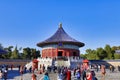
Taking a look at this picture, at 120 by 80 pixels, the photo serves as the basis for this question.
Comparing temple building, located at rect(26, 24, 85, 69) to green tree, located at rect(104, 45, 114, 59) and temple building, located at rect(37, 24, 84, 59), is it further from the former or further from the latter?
green tree, located at rect(104, 45, 114, 59)

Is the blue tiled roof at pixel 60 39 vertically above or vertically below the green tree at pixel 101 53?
above

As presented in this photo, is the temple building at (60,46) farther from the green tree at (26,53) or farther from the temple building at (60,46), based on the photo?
the green tree at (26,53)

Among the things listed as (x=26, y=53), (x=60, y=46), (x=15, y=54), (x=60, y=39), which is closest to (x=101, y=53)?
(x=26, y=53)

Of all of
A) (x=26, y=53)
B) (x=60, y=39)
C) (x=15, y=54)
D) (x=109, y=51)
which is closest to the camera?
(x=60, y=39)

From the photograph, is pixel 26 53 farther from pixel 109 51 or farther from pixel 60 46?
pixel 60 46

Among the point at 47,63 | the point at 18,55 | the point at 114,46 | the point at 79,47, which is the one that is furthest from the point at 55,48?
the point at 114,46

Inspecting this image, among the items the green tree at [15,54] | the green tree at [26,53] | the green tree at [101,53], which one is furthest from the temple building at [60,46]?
the green tree at [26,53]

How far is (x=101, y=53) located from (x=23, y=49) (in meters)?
21.5

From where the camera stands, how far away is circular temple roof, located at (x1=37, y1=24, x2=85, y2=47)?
54184mm

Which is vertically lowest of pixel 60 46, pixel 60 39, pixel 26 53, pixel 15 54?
pixel 60 46

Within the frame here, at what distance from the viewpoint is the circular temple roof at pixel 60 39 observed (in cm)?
5418

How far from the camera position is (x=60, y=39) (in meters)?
54.6

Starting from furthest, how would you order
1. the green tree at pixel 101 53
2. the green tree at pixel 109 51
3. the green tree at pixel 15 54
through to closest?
the green tree at pixel 101 53 → the green tree at pixel 109 51 → the green tree at pixel 15 54

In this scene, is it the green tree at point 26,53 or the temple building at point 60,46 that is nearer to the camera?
the temple building at point 60,46
